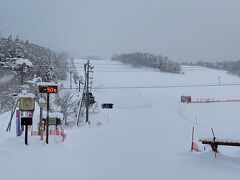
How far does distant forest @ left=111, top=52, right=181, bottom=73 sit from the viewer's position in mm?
149500

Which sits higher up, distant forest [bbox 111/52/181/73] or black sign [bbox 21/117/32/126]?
distant forest [bbox 111/52/181/73]

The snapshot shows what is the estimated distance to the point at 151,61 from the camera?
157 m

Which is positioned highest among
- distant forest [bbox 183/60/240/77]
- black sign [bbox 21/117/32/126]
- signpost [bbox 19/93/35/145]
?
distant forest [bbox 183/60/240/77]

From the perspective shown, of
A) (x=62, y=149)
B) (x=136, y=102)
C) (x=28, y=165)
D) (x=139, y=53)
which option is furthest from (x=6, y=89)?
(x=139, y=53)

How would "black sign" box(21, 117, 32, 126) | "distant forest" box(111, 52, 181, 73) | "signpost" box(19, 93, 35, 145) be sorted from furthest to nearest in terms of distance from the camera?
1. "distant forest" box(111, 52, 181, 73)
2. "signpost" box(19, 93, 35, 145)
3. "black sign" box(21, 117, 32, 126)

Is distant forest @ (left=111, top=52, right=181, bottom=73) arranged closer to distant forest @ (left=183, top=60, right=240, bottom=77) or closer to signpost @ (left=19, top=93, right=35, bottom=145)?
distant forest @ (left=183, top=60, right=240, bottom=77)

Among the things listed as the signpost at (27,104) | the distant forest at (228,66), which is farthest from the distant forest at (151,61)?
the signpost at (27,104)

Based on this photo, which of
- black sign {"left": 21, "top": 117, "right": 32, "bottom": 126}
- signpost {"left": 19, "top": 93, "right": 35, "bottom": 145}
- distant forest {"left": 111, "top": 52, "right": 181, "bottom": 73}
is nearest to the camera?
black sign {"left": 21, "top": 117, "right": 32, "bottom": 126}

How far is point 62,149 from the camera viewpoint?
58.4ft

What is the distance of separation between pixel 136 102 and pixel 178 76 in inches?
1816

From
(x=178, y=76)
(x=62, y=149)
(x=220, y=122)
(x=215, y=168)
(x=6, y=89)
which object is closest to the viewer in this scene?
(x=215, y=168)

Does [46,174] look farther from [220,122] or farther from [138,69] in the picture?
[138,69]

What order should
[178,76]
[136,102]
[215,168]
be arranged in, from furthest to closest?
[178,76] → [136,102] → [215,168]

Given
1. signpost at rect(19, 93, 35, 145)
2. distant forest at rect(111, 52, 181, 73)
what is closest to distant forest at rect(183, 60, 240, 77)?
distant forest at rect(111, 52, 181, 73)
